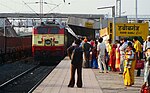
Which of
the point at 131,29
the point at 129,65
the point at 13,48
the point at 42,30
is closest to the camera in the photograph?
the point at 129,65

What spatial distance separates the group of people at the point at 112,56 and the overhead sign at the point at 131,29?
49 centimetres

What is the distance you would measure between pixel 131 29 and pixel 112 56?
1.70 meters

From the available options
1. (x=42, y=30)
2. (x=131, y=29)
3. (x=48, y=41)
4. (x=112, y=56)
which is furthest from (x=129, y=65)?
(x=42, y=30)

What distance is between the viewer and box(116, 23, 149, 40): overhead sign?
22333mm

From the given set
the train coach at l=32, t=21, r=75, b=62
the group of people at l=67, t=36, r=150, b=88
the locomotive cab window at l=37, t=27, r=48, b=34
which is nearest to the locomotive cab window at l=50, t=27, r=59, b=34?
the train coach at l=32, t=21, r=75, b=62

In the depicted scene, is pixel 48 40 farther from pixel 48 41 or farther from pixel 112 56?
pixel 112 56

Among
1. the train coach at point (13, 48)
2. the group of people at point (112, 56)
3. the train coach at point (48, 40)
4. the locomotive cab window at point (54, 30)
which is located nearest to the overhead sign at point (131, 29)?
the group of people at point (112, 56)

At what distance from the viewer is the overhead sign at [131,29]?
2233 cm

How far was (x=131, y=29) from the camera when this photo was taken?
22500mm

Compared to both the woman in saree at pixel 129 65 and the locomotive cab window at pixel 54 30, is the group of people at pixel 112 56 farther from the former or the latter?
the locomotive cab window at pixel 54 30

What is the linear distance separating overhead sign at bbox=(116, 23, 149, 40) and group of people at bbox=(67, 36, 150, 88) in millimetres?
489

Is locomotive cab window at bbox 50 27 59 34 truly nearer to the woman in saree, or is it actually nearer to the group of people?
the group of people

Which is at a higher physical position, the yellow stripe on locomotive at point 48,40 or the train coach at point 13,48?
the yellow stripe on locomotive at point 48,40

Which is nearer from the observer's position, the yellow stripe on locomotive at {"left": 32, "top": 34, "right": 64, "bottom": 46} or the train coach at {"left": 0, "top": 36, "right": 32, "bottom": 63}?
the yellow stripe on locomotive at {"left": 32, "top": 34, "right": 64, "bottom": 46}
